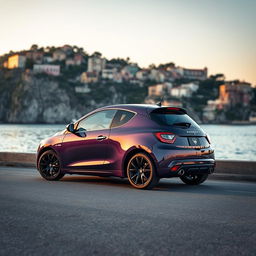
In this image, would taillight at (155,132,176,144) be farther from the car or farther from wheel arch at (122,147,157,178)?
wheel arch at (122,147,157,178)

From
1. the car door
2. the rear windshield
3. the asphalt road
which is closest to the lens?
the asphalt road

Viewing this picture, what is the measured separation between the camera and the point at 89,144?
1091 centimetres

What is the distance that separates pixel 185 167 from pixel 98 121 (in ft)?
7.42

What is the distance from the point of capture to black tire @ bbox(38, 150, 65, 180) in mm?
11680

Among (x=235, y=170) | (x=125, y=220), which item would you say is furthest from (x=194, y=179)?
(x=125, y=220)

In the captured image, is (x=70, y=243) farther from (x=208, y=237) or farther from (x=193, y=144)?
(x=193, y=144)

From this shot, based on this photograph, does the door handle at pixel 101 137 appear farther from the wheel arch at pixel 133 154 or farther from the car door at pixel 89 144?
the wheel arch at pixel 133 154

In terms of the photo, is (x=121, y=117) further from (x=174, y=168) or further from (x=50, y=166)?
(x=50, y=166)

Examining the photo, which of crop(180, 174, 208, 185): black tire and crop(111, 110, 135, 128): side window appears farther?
crop(180, 174, 208, 185): black tire

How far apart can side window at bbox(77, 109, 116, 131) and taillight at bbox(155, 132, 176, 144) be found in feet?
4.49

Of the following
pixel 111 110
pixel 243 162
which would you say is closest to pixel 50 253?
pixel 111 110

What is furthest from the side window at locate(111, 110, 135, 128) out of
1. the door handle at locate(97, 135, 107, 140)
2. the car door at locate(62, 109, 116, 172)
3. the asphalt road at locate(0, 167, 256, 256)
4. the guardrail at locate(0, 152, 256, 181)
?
the guardrail at locate(0, 152, 256, 181)

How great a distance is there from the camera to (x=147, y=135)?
991 centimetres

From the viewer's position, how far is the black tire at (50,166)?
11680 millimetres
